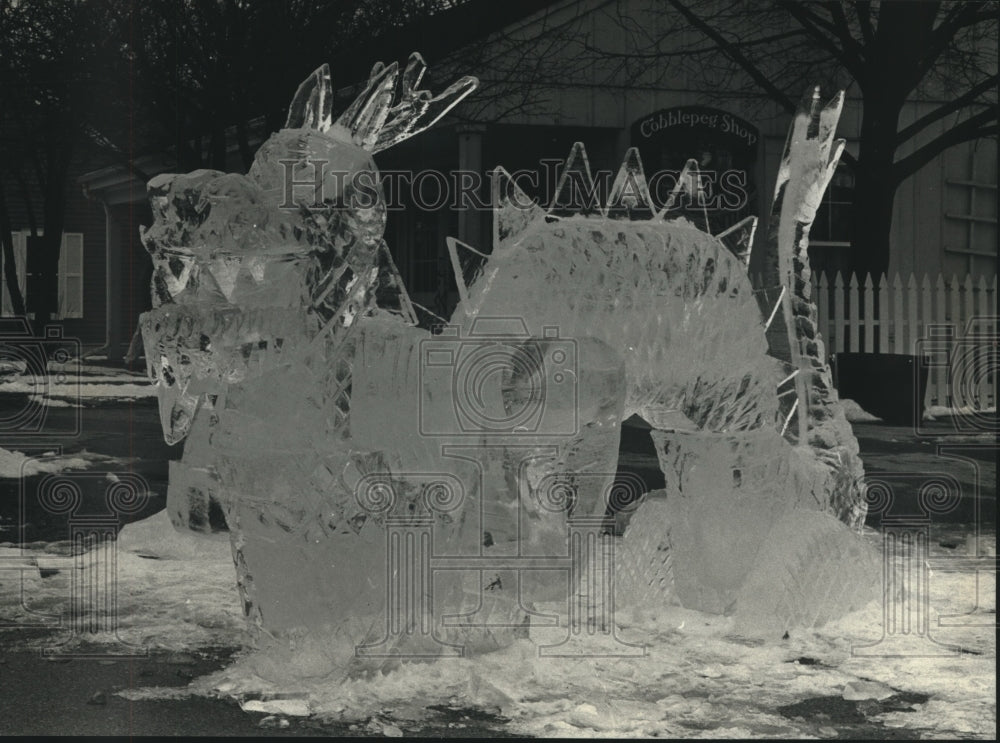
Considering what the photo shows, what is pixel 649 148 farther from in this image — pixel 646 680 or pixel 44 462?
pixel 646 680

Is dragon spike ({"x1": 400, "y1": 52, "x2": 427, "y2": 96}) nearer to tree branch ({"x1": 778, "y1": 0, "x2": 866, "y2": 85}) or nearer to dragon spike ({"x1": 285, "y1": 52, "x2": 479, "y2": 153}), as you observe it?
dragon spike ({"x1": 285, "y1": 52, "x2": 479, "y2": 153})

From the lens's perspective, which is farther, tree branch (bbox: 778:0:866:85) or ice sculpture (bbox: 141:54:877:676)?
tree branch (bbox: 778:0:866:85)

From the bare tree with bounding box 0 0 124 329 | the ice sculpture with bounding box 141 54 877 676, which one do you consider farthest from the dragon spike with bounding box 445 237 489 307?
the bare tree with bounding box 0 0 124 329

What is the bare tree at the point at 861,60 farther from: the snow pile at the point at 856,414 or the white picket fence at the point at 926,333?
Result: the snow pile at the point at 856,414

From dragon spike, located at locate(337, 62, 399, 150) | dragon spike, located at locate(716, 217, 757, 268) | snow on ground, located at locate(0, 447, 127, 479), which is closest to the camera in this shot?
dragon spike, located at locate(337, 62, 399, 150)

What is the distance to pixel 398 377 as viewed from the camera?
10.0 feet

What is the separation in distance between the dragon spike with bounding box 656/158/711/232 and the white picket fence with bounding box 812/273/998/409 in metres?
8.89

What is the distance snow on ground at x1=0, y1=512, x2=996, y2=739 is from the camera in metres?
2.85

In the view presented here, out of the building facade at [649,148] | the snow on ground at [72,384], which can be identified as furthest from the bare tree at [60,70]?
the snow on ground at [72,384]

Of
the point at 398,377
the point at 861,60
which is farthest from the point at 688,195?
the point at 861,60

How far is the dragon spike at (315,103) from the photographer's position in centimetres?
317

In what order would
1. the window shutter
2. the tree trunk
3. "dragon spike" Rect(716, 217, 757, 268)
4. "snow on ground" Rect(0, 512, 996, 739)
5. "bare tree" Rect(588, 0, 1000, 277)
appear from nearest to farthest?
"snow on ground" Rect(0, 512, 996, 739), "dragon spike" Rect(716, 217, 757, 268), "bare tree" Rect(588, 0, 1000, 277), the tree trunk, the window shutter

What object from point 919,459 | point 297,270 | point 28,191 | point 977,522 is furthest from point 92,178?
point 297,270

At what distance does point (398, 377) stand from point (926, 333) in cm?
1046
